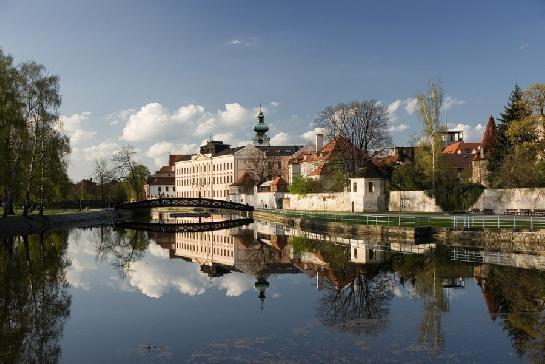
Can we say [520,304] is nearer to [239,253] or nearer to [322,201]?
[239,253]

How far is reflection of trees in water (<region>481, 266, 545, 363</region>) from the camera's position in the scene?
35.2ft

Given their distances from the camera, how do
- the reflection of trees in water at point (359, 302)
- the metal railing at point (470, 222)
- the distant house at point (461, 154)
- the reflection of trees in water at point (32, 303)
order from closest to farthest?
the reflection of trees in water at point (32, 303)
the reflection of trees in water at point (359, 302)
the metal railing at point (470, 222)
the distant house at point (461, 154)

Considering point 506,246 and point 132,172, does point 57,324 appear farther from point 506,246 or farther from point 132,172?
point 132,172

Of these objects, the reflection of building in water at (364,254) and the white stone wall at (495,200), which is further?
the white stone wall at (495,200)

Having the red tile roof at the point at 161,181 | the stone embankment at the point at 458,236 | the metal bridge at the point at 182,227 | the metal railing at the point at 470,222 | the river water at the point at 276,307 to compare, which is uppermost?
the red tile roof at the point at 161,181

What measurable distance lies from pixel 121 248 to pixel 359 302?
63.1ft

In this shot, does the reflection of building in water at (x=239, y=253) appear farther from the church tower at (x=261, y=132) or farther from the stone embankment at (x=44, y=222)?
the church tower at (x=261, y=132)

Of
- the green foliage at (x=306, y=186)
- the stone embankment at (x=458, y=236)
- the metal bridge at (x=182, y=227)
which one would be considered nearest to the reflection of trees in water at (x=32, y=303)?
the stone embankment at (x=458, y=236)

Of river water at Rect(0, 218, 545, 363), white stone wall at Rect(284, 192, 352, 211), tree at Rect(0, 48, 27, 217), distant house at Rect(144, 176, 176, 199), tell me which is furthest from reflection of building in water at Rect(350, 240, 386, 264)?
distant house at Rect(144, 176, 176, 199)

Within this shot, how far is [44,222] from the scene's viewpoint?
43.2 m

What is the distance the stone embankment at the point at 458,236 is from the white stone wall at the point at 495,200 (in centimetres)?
1016

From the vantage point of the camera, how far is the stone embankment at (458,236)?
989 inches

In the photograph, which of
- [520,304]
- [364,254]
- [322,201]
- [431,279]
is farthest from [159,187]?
[520,304]

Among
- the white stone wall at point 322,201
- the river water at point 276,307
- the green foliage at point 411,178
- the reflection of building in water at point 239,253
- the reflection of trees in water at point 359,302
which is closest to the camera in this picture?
the river water at point 276,307
